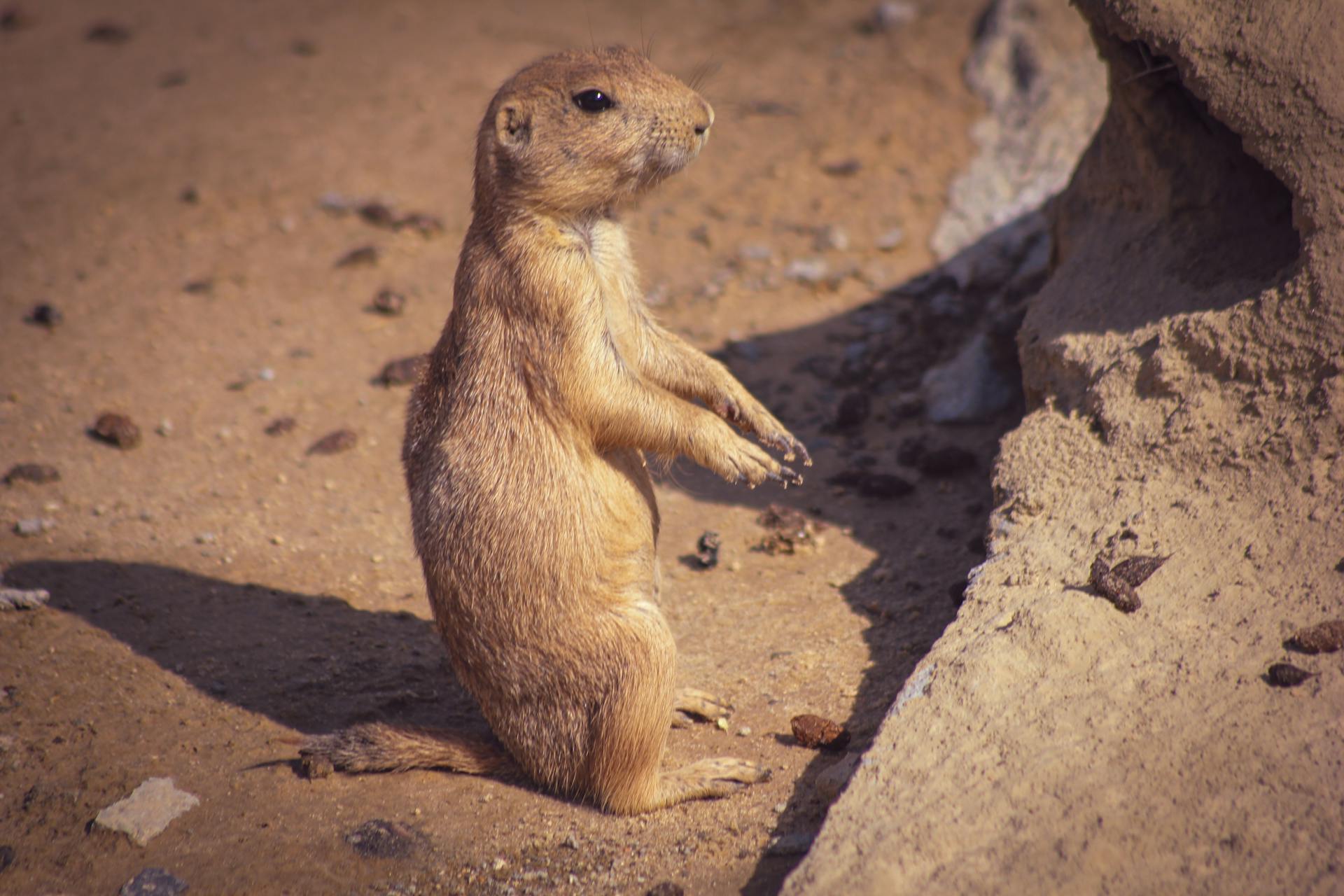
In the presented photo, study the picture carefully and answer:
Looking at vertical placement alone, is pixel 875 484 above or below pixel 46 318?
above

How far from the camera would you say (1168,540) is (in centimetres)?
420

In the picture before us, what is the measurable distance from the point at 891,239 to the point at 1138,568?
513 cm

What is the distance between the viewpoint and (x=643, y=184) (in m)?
4.64

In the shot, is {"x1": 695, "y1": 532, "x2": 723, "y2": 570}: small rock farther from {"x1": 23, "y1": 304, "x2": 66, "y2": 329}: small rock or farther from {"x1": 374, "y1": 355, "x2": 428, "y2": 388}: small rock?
{"x1": 23, "y1": 304, "x2": 66, "y2": 329}: small rock

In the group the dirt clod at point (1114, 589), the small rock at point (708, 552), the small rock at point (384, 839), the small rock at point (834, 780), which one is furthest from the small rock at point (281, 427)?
the dirt clod at point (1114, 589)

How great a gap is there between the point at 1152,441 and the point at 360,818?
3.50m

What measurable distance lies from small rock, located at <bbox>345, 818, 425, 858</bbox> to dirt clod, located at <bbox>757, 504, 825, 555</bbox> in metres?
2.55

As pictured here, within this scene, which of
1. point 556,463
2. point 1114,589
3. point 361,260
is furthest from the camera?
point 361,260

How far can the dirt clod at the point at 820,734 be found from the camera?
175 inches

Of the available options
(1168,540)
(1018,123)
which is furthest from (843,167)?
(1168,540)

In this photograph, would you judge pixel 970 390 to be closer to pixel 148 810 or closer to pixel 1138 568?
pixel 1138 568

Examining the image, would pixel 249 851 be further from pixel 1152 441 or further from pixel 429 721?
pixel 1152 441

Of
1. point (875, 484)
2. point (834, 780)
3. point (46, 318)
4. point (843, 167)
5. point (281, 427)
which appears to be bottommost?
point (46, 318)

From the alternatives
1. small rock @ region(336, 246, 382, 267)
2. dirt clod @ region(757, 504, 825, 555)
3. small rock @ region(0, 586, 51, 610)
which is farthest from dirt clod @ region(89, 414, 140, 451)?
dirt clod @ region(757, 504, 825, 555)
